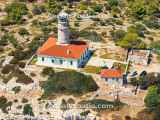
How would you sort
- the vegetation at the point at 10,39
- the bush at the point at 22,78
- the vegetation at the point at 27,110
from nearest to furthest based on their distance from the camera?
1. the vegetation at the point at 27,110
2. the bush at the point at 22,78
3. the vegetation at the point at 10,39

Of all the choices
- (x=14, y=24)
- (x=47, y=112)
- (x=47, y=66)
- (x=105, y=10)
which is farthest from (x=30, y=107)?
(x=105, y=10)

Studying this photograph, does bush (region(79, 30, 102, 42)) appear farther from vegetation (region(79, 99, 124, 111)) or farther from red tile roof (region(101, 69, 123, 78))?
vegetation (region(79, 99, 124, 111))

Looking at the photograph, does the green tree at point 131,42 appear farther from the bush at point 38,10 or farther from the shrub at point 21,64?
the bush at point 38,10

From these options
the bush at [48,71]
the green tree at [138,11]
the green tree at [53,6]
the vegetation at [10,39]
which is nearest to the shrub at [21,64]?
the bush at [48,71]

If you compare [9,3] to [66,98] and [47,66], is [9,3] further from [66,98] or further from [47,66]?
[66,98]

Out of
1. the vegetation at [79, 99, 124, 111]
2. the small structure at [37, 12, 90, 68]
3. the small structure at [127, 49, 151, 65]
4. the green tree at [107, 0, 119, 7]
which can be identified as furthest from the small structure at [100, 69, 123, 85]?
the green tree at [107, 0, 119, 7]

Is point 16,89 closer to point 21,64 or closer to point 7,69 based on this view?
point 7,69
